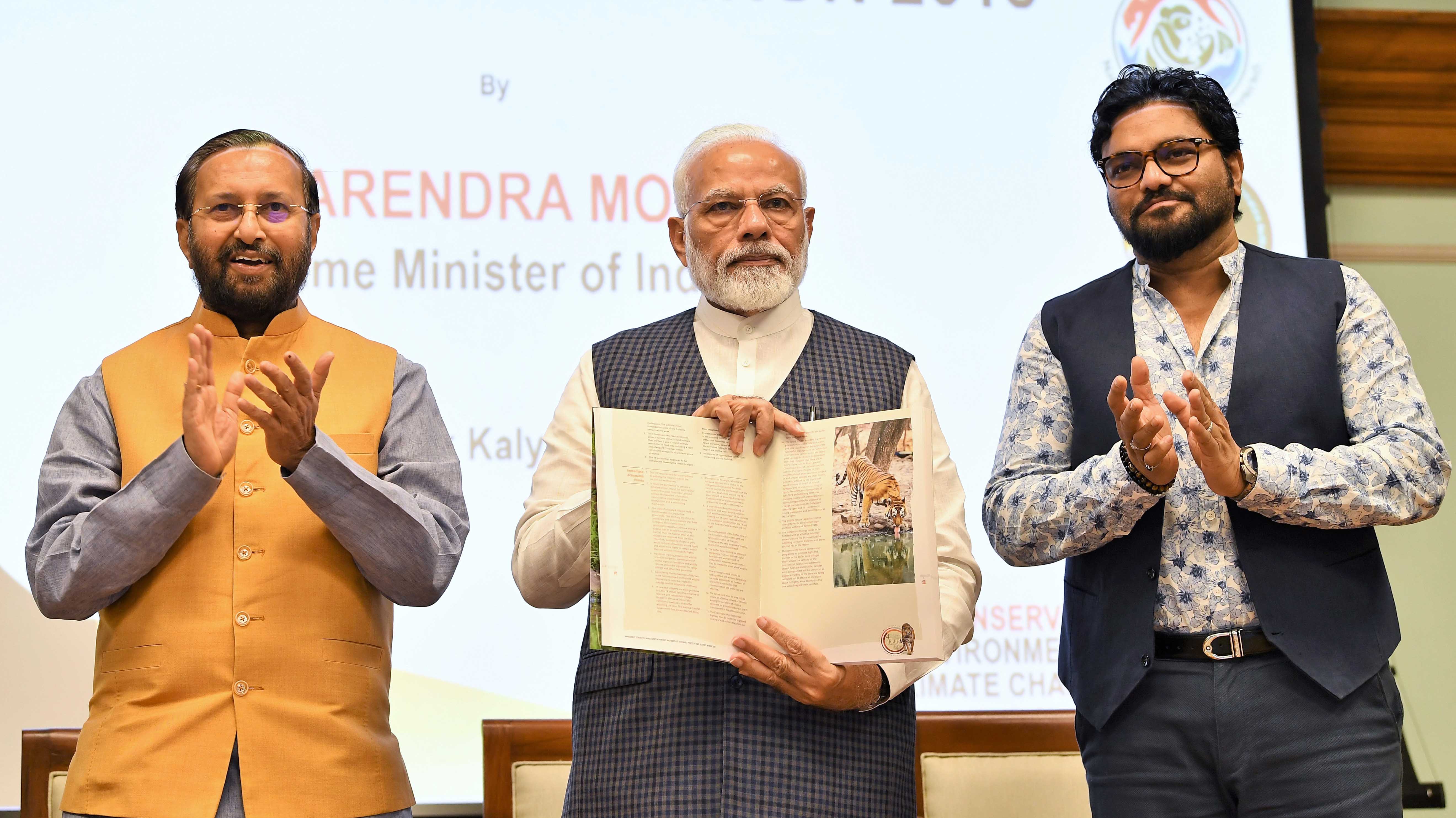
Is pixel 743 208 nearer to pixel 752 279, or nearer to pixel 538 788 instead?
pixel 752 279

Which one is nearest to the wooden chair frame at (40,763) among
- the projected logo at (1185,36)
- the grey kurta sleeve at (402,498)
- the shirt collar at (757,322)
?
the grey kurta sleeve at (402,498)

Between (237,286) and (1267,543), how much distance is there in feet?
5.25

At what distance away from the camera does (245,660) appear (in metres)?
1.87

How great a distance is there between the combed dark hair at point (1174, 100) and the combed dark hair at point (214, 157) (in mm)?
1289

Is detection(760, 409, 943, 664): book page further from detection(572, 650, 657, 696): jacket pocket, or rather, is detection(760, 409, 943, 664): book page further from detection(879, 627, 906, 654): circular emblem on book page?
detection(572, 650, 657, 696): jacket pocket

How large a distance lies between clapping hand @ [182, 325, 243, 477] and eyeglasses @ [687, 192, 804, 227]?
0.78m

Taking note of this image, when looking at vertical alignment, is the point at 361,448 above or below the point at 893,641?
above

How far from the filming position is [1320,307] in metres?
2.05

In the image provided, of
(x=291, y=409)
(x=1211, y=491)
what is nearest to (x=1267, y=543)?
(x=1211, y=491)

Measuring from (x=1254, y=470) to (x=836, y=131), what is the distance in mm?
1950

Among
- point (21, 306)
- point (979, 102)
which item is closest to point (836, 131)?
point (979, 102)

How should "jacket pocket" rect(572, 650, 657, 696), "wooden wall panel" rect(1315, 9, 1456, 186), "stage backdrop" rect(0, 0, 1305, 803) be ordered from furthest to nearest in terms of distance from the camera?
1. "wooden wall panel" rect(1315, 9, 1456, 186)
2. "stage backdrop" rect(0, 0, 1305, 803)
3. "jacket pocket" rect(572, 650, 657, 696)

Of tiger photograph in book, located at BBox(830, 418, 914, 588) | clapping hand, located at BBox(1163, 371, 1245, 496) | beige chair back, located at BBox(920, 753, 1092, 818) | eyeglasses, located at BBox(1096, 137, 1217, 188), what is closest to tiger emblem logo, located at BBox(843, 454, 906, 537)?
tiger photograph in book, located at BBox(830, 418, 914, 588)

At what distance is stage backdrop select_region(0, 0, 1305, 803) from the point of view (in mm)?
3178
